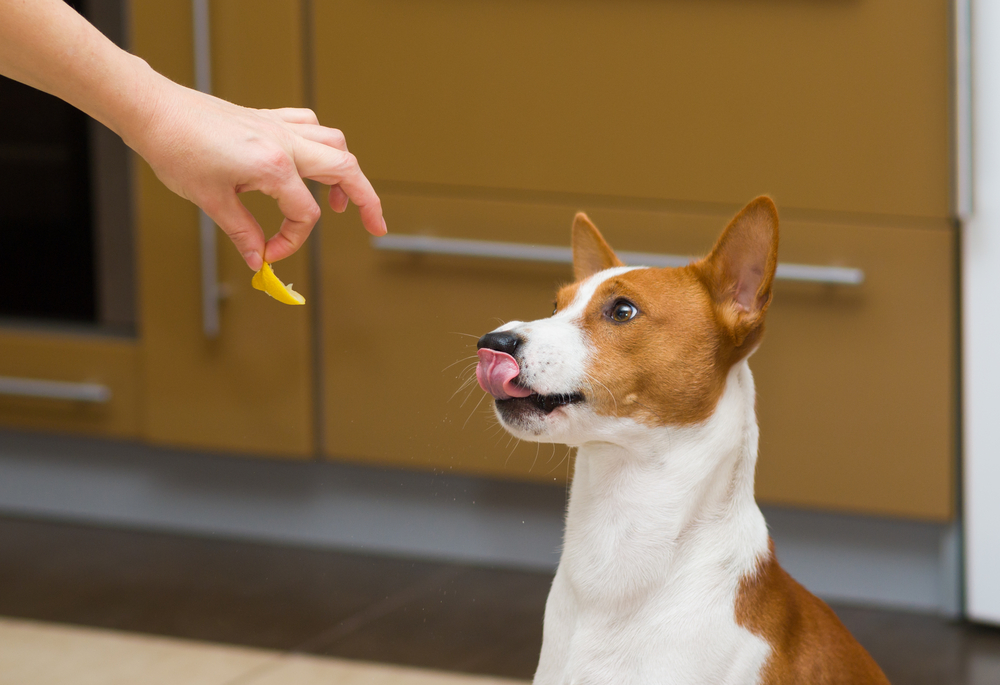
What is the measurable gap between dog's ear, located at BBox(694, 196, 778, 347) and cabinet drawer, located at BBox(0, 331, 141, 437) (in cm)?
151

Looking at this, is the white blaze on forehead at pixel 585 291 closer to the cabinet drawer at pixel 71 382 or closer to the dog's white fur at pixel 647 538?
the dog's white fur at pixel 647 538

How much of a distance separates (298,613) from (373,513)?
306 mm

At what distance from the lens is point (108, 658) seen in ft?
6.17

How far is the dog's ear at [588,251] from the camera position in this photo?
1251 mm

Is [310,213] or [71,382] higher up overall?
[310,213]

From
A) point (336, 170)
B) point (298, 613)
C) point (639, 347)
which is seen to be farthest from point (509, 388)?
point (298, 613)

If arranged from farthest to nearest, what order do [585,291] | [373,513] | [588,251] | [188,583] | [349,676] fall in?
1. [373,513]
2. [188,583]
3. [349,676]
4. [588,251]
5. [585,291]

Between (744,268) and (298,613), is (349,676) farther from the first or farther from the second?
(744,268)

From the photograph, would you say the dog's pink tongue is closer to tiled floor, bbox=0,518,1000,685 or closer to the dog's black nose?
the dog's black nose

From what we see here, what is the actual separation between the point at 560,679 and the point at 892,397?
43.1 inches

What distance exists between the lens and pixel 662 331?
3.57ft

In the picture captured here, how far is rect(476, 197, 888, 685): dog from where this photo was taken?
103 cm

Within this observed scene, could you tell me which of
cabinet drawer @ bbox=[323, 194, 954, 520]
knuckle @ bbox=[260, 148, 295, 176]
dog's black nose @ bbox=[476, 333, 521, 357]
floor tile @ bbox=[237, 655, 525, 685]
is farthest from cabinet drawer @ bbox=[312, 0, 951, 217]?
knuckle @ bbox=[260, 148, 295, 176]

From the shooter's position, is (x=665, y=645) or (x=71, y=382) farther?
(x=71, y=382)
